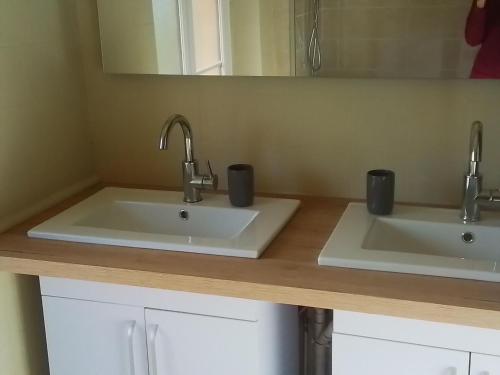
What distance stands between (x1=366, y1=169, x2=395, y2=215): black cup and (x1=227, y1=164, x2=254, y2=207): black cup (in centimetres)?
30

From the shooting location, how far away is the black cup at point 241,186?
66.7 inches

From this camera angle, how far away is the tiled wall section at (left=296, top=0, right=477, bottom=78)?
5.17 feet

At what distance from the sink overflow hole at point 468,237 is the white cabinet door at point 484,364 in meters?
0.37

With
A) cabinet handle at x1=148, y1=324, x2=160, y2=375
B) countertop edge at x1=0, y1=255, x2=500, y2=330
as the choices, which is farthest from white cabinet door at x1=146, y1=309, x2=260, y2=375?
countertop edge at x1=0, y1=255, x2=500, y2=330

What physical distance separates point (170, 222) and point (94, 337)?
0.38 m

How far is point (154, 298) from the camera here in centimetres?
150

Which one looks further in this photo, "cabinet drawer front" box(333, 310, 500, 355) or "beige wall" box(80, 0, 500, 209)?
"beige wall" box(80, 0, 500, 209)

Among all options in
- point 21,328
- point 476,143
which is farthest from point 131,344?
point 476,143

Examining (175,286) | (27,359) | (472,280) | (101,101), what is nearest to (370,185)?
(472,280)

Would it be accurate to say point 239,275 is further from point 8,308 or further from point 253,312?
point 8,308

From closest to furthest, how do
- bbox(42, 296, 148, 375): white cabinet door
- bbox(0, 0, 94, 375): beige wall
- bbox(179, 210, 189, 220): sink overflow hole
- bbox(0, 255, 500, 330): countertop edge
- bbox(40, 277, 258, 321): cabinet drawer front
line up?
bbox(0, 255, 500, 330): countertop edge
bbox(40, 277, 258, 321): cabinet drawer front
bbox(42, 296, 148, 375): white cabinet door
bbox(0, 0, 94, 375): beige wall
bbox(179, 210, 189, 220): sink overflow hole

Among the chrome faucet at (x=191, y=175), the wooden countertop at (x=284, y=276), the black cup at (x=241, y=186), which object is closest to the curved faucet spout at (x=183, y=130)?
the chrome faucet at (x=191, y=175)

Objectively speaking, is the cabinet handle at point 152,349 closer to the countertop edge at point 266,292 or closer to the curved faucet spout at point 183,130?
the countertop edge at point 266,292

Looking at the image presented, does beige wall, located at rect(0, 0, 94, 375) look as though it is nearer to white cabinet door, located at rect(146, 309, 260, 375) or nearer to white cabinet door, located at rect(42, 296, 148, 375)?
white cabinet door, located at rect(42, 296, 148, 375)
